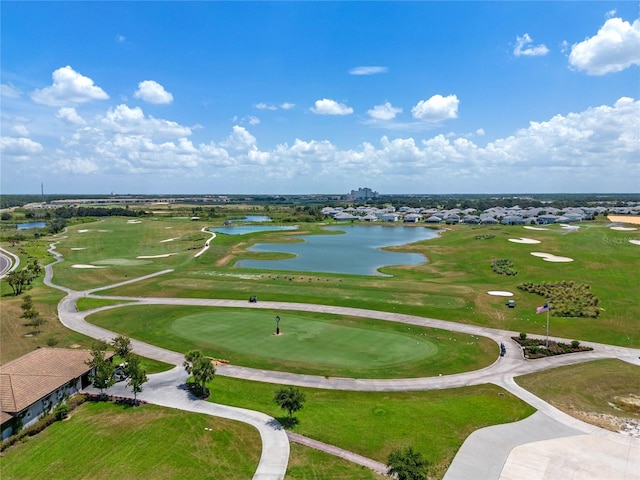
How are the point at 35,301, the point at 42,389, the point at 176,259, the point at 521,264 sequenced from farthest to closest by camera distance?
the point at 176,259 < the point at 521,264 < the point at 35,301 < the point at 42,389

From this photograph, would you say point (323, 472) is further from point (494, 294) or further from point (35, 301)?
point (35, 301)

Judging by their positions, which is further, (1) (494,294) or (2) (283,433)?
(1) (494,294)

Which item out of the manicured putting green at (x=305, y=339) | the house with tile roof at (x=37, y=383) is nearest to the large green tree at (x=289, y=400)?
the manicured putting green at (x=305, y=339)

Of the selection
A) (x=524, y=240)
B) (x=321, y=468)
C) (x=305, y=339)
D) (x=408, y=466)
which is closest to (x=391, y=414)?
(x=321, y=468)

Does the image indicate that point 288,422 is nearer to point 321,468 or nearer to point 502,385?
point 321,468

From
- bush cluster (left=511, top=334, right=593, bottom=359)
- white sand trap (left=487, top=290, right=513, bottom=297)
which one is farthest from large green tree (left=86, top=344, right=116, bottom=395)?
white sand trap (left=487, top=290, right=513, bottom=297)

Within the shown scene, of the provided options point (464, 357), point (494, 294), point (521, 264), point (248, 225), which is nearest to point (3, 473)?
point (464, 357)
